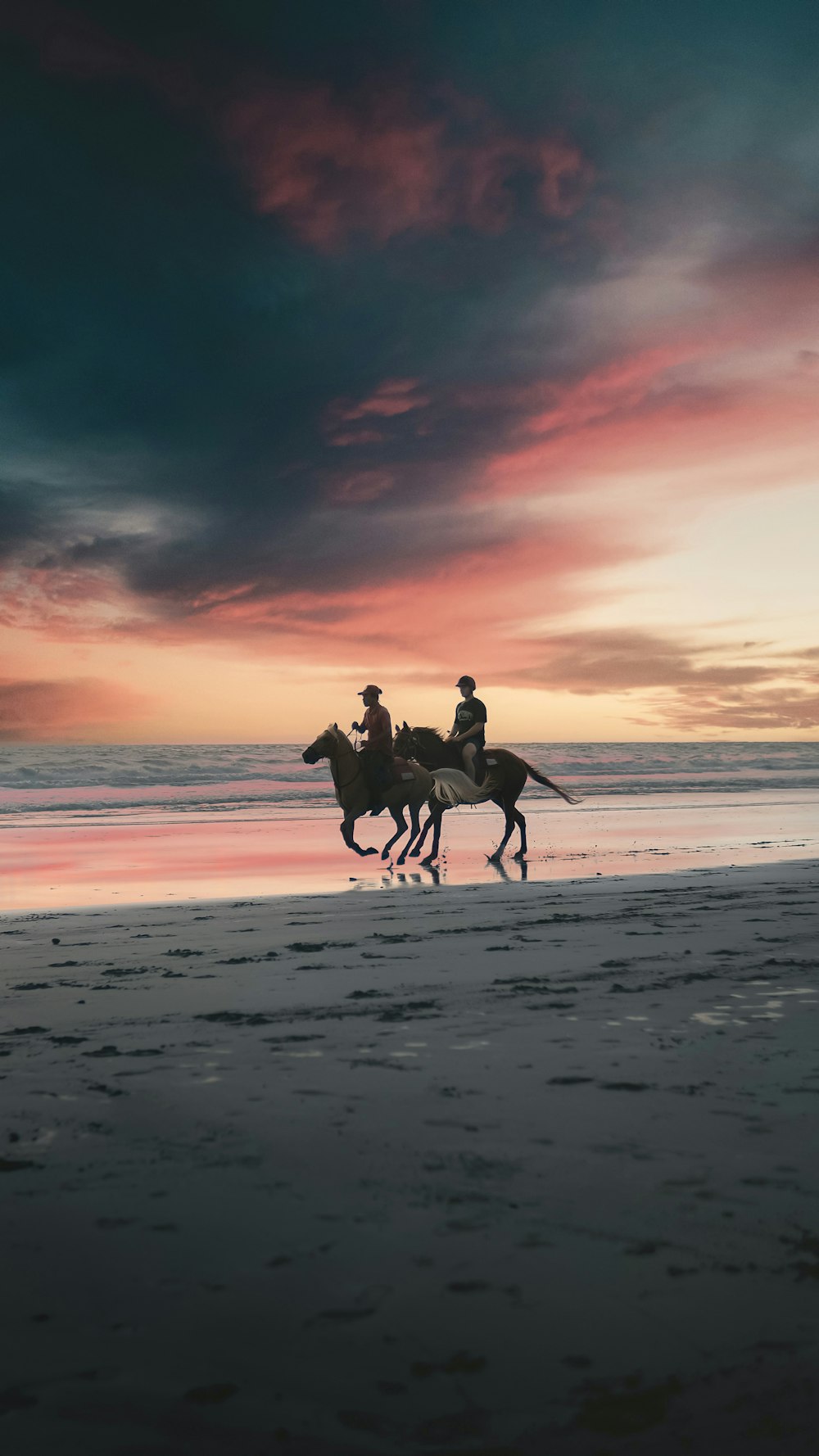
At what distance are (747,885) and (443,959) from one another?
4.73 metres

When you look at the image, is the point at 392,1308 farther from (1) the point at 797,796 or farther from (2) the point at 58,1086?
(1) the point at 797,796

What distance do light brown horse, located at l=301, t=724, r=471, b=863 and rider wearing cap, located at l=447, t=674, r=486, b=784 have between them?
27 cm

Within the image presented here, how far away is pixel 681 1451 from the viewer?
1.76 m

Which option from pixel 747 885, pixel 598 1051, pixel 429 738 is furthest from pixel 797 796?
pixel 598 1051

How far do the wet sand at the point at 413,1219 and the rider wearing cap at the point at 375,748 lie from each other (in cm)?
827

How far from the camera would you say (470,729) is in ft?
47.3

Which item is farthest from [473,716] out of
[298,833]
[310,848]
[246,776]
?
[246,776]

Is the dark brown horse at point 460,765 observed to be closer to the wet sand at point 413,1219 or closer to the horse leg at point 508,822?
the horse leg at point 508,822

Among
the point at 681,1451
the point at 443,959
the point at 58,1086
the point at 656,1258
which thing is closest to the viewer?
the point at 681,1451

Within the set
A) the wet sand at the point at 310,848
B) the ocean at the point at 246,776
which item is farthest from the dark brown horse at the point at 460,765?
the ocean at the point at 246,776

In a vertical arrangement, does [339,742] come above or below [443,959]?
above

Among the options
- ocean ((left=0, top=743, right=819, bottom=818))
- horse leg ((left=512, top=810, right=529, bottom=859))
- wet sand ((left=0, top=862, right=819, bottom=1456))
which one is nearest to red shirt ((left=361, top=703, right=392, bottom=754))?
horse leg ((left=512, top=810, right=529, bottom=859))

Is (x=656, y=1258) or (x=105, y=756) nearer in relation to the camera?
(x=656, y=1258)

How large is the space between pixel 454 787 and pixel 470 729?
0.90 m
